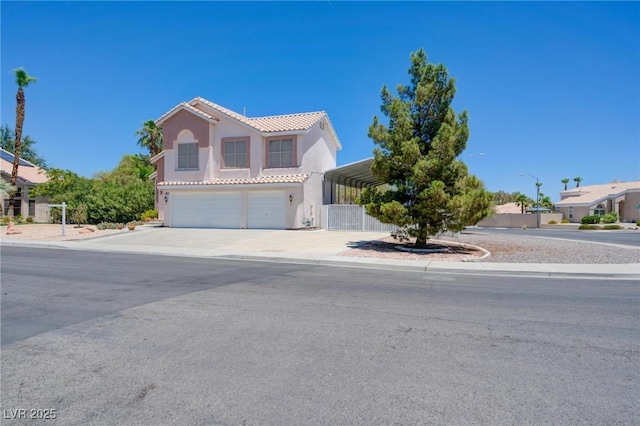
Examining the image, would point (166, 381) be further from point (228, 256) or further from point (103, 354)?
point (228, 256)

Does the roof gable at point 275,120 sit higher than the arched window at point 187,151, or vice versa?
the roof gable at point 275,120

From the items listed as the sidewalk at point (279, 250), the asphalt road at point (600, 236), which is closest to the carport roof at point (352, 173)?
the sidewalk at point (279, 250)

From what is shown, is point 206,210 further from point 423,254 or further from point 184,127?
point 423,254

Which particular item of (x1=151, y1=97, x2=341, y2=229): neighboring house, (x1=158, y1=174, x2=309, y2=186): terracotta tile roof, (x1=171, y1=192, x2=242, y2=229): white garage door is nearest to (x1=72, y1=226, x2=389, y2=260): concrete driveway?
(x1=151, y1=97, x2=341, y2=229): neighboring house

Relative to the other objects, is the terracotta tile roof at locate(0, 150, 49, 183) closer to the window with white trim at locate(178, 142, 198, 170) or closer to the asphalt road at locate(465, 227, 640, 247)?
the window with white trim at locate(178, 142, 198, 170)

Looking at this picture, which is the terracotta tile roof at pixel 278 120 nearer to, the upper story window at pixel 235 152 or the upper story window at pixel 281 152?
the upper story window at pixel 281 152

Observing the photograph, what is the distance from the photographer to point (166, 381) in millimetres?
3781

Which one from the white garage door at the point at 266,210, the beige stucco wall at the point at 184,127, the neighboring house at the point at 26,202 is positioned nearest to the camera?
the white garage door at the point at 266,210

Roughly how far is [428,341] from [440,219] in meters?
10.9

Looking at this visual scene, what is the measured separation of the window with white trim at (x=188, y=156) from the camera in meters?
27.3

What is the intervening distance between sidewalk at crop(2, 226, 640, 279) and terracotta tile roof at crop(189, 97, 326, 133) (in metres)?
7.45

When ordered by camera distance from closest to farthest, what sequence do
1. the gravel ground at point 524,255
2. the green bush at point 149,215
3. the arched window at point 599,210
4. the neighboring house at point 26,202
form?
1. the gravel ground at point 524,255
2. the green bush at point 149,215
3. the neighboring house at point 26,202
4. the arched window at point 599,210

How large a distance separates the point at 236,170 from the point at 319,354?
2332 cm

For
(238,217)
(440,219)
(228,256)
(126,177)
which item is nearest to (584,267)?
(440,219)
